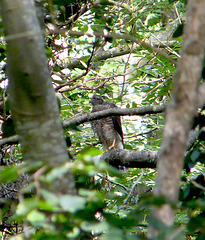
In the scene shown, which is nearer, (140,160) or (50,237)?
(50,237)

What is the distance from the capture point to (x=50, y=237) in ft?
2.68

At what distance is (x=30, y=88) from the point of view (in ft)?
3.57

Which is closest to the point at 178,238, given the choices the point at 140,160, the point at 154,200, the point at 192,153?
the point at 154,200

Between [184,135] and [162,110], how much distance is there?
133 cm

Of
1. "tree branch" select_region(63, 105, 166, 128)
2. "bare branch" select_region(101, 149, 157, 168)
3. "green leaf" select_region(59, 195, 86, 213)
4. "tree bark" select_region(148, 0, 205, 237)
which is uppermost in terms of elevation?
"tree bark" select_region(148, 0, 205, 237)

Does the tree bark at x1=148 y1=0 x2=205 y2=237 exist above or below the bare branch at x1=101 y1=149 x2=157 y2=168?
above

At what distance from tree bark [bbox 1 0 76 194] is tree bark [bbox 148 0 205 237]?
43 cm

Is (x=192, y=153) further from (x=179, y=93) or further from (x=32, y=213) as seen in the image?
(x=32, y=213)

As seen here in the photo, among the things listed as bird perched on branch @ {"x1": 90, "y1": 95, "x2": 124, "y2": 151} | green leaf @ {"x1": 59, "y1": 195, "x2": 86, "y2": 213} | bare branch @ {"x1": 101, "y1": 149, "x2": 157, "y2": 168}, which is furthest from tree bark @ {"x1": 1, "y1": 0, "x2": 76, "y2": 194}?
bird perched on branch @ {"x1": 90, "y1": 95, "x2": 124, "y2": 151}

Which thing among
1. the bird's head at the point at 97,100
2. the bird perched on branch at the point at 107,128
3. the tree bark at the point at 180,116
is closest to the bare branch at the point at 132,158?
the tree bark at the point at 180,116

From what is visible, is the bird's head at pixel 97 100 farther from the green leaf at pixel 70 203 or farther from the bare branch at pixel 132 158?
the green leaf at pixel 70 203

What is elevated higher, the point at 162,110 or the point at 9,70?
the point at 9,70

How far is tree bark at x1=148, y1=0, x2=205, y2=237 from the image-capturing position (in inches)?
28.7

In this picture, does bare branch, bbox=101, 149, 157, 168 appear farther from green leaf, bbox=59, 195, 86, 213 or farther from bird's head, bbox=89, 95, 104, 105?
bird's head, bbox=89, 95, 104, 105
